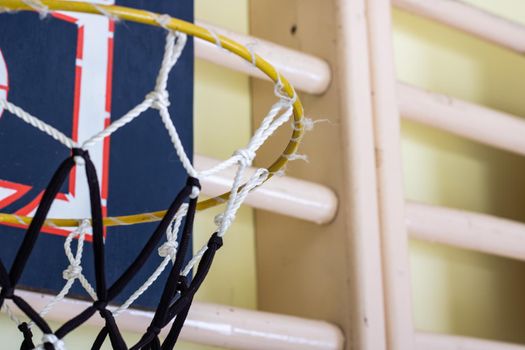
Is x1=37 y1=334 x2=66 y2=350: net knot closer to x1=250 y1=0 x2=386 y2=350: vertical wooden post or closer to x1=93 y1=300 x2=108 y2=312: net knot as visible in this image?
x1=93 y1=300 x2=108 y2=312: net knot

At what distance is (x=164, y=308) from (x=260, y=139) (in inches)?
6.1

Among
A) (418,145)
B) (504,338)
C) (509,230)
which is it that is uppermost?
(418,145)

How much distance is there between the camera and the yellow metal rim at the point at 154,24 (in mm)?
545

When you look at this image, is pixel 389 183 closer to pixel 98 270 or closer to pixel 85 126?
pixel 85 126

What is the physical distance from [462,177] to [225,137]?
40 cm

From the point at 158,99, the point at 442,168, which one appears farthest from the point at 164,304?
the point at 442,168

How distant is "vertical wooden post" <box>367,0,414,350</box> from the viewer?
0.97m

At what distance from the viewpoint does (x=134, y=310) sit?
82cm

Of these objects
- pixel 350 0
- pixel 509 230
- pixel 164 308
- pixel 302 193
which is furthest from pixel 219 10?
pixel 164 308

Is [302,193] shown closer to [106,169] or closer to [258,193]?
[258,193]

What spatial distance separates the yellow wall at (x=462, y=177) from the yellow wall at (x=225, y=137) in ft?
0.86

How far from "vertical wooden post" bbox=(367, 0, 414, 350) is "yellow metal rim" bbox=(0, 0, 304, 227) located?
295mm

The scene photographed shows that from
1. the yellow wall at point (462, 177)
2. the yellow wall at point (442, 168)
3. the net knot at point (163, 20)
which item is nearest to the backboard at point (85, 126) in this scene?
the yellow wall at point (442, 168)

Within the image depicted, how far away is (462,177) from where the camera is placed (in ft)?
4.20
